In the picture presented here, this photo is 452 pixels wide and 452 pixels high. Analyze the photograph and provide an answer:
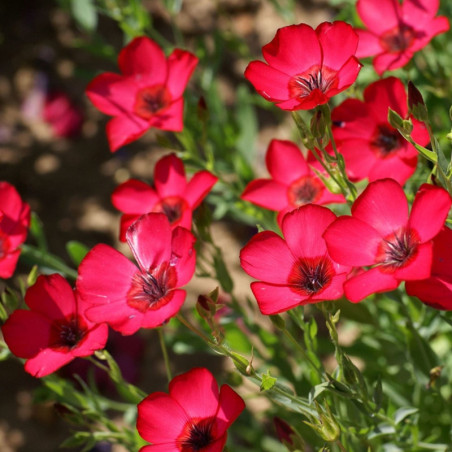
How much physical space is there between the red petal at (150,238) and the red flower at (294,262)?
0.46 ft

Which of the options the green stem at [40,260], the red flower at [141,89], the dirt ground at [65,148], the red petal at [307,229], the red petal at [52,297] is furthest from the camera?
the dirt ground at [65,148]

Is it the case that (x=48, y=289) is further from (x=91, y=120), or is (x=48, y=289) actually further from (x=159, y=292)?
(x=91, y=120)

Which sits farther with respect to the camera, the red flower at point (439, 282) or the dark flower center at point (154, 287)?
the dark flower center at point (154, 287)

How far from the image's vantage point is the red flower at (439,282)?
985 mm

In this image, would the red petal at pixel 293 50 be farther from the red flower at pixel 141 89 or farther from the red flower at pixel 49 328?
the red flower at pixel 49 328

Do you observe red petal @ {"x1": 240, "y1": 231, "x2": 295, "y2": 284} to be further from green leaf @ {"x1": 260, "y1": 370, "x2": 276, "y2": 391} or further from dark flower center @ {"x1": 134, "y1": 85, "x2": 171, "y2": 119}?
dark flower center @ {"x1": 134, "y1": 85, "x2": 171, "y2": 119}

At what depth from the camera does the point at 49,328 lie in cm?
120

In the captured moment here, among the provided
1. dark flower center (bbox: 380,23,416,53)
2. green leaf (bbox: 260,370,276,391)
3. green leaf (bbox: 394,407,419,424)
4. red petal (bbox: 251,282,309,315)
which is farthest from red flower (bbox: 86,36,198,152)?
green leaf (bbox: 394,407,419,424)

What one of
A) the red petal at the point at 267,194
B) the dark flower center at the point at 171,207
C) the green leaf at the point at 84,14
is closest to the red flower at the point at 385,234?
the red petal at the point at 267,194

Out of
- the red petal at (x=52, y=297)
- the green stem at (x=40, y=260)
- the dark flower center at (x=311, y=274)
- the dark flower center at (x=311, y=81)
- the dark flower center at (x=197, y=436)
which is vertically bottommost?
the green stem at (x=40, y=260)

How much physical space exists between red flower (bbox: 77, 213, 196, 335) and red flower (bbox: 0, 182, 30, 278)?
0.21m

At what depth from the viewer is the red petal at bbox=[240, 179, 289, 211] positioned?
1.33m

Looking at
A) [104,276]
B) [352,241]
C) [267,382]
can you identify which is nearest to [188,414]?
[267,382]

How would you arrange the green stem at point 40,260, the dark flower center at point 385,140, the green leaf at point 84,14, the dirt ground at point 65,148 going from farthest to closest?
the dirt ground at point 65,148
the green leaf at point 84,14
the green stem at point 40,260
the dark flower center at point 385,140
